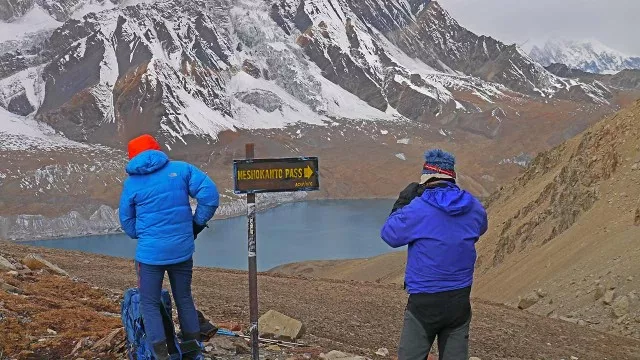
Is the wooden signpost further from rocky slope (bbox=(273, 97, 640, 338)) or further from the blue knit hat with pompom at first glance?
rocky slope (bbox=(273, 97, 640, 338))

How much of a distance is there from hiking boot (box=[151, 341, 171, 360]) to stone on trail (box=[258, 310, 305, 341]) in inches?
83.0

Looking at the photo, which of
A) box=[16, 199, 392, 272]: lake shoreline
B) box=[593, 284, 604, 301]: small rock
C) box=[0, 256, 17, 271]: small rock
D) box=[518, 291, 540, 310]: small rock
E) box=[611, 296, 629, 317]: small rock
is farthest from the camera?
box=[16, 199, 392, 272]: lake shoreline

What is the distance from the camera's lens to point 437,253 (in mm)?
4785

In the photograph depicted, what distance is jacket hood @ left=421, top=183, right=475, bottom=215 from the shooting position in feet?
15.7

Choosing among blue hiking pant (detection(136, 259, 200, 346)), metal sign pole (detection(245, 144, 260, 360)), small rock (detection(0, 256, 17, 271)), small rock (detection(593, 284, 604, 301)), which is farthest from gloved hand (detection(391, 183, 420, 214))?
small rock (detection(593, 284, 604, 301))

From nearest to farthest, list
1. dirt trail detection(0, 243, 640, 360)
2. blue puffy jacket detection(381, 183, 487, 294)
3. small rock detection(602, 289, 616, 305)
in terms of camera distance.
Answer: blue puffy jacket detection(381, 183, 487, 294) → dirt trail detection(0, 243, 640, 360) → small rock detection(602, 289, 616, 305)

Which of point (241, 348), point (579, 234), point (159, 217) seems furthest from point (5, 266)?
point (579, 234)

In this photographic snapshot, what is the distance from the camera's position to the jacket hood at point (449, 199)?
4.79 meters

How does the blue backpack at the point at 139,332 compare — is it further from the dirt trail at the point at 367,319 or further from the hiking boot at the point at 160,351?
the dirt trail at the point at 367,319

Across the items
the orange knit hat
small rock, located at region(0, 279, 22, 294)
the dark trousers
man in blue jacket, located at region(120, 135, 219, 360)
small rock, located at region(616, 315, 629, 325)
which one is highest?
the orange knit hat

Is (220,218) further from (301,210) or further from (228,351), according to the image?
(228,351)

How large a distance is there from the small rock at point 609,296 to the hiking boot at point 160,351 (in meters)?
10.8

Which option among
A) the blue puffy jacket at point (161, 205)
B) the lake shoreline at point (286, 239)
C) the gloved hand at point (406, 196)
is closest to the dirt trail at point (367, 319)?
the blue puffy jacket at point (161, 205)

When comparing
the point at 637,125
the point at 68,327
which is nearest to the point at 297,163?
the point at 68,327
